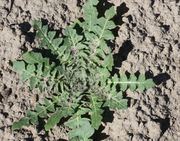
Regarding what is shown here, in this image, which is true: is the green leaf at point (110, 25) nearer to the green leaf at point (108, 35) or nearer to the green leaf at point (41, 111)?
the green leaf at point (108, 35)

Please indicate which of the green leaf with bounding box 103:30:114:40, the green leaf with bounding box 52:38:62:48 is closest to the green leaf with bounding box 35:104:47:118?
the green leaf with bounding box 52:38:62:48

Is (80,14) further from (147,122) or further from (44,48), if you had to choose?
(147,122)

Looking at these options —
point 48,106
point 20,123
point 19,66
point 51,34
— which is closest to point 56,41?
point 51,34

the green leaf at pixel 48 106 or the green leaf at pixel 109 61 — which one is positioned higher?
the green leaf at pixel 109 61

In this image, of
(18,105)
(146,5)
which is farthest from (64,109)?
(146,5)

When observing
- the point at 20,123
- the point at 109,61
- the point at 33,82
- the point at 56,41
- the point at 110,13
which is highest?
the point at 110,13

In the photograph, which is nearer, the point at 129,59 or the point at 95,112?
the point at 95,112

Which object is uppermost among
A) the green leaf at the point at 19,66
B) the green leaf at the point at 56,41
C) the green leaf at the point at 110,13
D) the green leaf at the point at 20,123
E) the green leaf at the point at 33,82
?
the green leaf at the point at 110,13

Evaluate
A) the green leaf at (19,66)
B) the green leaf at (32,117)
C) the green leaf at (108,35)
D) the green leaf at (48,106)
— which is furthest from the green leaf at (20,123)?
the green leaf at (108,35)

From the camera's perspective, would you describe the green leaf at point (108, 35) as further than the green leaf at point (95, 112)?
Yes

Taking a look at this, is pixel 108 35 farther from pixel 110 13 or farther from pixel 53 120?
pixel 53 120
